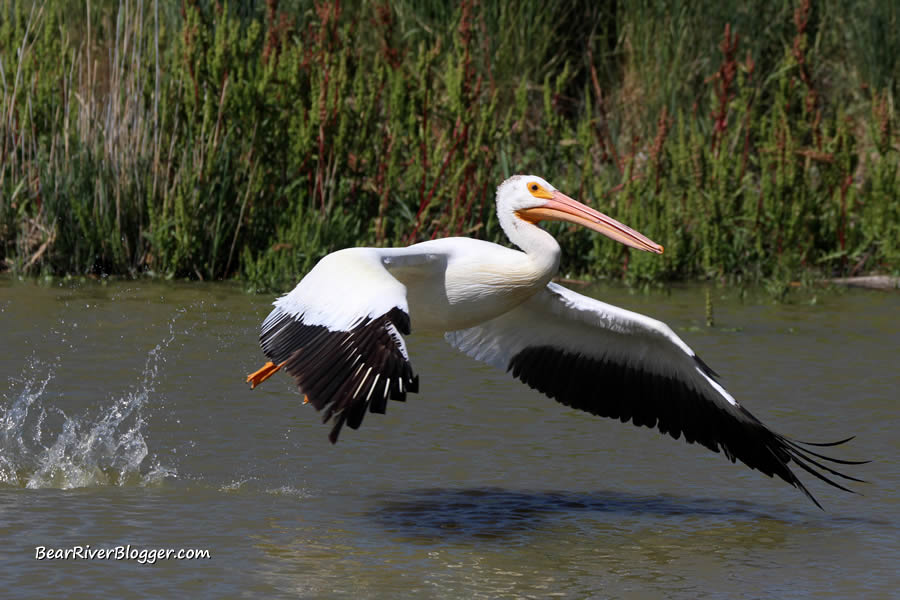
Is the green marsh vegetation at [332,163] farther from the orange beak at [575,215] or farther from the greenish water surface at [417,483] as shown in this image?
the orange beak at [575,215]

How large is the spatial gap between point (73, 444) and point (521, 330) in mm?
1925

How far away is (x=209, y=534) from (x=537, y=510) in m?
1.23

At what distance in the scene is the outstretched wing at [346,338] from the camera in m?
4.59

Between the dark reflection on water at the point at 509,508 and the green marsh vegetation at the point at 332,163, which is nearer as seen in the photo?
the dark reflection on water at the point at 509,508

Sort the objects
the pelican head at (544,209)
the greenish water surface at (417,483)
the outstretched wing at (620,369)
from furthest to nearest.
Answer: the pelican head at (544,209) < the outstretched wing at (620,369) < the greenish water surface at (417,483)

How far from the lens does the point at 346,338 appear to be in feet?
15.8

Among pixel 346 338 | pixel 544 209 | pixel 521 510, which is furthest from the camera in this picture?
pixel 544 209

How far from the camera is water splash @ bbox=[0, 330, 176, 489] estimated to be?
18.9 ft

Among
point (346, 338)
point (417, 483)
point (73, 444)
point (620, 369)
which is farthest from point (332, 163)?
point (346, 338)

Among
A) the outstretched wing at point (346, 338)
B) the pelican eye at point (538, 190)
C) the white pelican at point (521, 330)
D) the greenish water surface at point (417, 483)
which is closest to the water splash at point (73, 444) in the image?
the greenish water surface at point (417, 483)

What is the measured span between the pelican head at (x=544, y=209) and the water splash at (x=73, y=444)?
5.71 feet

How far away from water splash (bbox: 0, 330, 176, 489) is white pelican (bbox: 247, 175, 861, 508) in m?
0.60

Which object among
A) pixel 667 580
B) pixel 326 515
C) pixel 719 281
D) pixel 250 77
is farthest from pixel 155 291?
pixel 667 580

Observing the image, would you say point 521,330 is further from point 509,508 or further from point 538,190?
point 509,508
